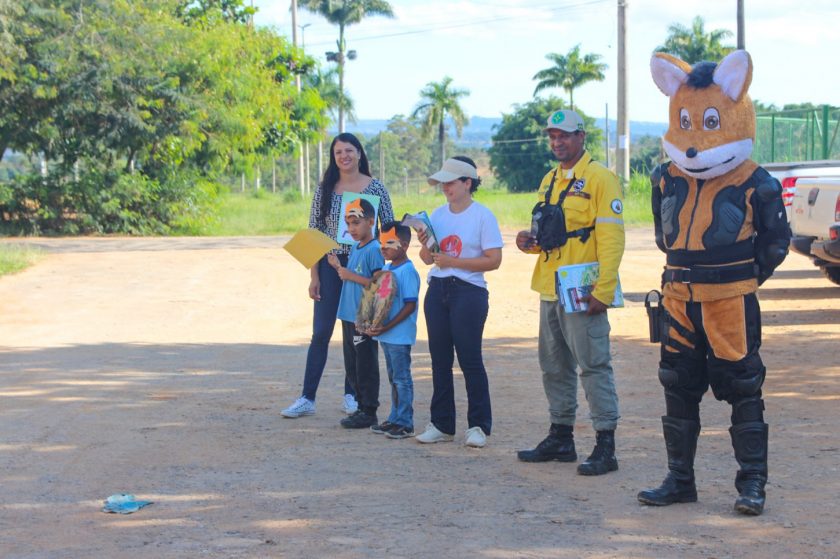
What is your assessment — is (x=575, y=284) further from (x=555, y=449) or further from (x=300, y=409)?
(x=300, y=409)

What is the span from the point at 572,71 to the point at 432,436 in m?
65.2

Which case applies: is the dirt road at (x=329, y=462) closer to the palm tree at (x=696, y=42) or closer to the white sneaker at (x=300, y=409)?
the white sneaker at (x=300, y=409)

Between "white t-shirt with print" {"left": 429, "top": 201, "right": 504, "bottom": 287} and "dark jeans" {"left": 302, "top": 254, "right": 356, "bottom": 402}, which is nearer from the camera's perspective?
"white t-shirt with print" {"left": 429, "top": 201, "right": 504, "bottom": 287}

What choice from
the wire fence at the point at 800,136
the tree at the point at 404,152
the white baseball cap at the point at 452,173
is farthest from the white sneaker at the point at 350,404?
the tree at the point at 404,152

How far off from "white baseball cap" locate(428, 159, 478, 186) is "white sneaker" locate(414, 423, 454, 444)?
1.54 metres

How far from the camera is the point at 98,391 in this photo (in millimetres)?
8703

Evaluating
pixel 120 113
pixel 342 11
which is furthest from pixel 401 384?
pixel 342 11

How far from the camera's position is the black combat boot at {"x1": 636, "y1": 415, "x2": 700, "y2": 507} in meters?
5.46

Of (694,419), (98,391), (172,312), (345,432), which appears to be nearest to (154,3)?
(172,312)

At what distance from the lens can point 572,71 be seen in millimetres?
69938

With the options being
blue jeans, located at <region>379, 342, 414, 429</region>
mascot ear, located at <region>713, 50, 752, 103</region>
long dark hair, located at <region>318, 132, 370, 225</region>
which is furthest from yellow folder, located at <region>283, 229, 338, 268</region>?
mascot ear, located at <region>713, 50, 752, 103</region>

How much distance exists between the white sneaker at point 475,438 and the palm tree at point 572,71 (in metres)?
65.1

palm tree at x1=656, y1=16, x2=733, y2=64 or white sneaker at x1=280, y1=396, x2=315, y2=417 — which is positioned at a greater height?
palm tree at x1=656, y1=16, x2=733, y2=64

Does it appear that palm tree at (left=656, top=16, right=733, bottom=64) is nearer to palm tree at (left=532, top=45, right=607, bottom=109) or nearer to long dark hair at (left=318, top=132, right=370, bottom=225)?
palm tree at (left=532, top=45, right=607, bottom=109)
